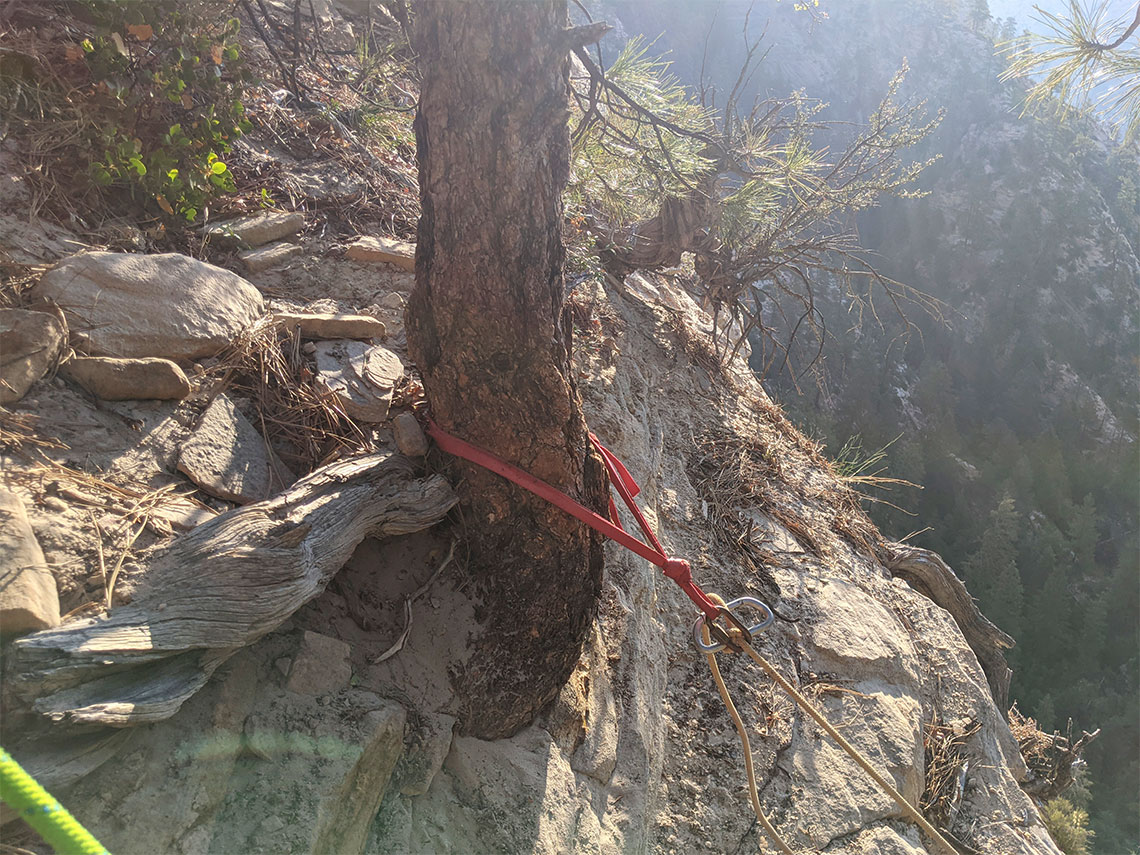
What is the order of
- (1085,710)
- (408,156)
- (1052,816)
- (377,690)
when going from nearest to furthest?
1. (377,690)
2. (408,156)
3. (1052,816)
4. (1085,710)

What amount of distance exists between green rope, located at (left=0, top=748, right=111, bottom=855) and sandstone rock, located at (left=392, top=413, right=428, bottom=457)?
89 centimetres

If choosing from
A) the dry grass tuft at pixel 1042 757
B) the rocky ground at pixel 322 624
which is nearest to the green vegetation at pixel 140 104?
the rocky ground at pixel 322 624

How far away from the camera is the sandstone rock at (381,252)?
2.16m

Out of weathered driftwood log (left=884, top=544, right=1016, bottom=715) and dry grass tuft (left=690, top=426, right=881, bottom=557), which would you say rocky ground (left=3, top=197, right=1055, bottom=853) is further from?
weathered driftwood log (left=884, top=544, right=1016, bottom=715)

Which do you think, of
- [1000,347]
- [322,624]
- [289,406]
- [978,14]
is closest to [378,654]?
[322,624]

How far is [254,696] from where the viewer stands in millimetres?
1197

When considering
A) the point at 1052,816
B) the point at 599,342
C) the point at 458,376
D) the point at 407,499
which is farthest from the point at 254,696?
the point at 1052,816

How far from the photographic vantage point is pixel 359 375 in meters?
1.65

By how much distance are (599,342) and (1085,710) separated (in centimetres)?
1926

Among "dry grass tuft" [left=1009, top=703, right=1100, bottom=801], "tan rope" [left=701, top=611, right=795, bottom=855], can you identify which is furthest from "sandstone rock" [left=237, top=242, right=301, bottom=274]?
"dry grass tuft" [left=1009, top=703, right=1100, bottom=801]

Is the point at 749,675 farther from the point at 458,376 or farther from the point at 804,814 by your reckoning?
the point at 458,376

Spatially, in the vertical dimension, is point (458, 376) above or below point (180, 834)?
above

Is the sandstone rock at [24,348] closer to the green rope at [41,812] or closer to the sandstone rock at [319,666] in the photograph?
the sandstone rock at [319,666]

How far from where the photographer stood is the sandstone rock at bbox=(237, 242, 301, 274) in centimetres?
198
